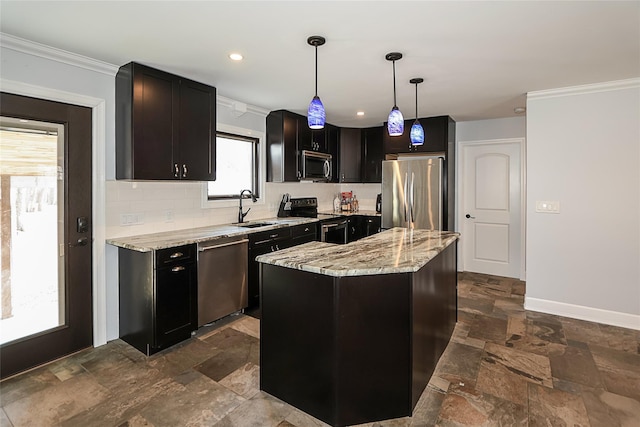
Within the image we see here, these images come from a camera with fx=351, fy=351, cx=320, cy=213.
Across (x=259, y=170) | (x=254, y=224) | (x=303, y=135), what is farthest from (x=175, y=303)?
(x=303, y=135)

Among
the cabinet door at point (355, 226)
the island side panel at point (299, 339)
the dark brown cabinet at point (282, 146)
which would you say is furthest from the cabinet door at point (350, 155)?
the island side panel at point (299, 339)

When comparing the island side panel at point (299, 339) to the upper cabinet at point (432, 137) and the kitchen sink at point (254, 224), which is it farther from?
the upper cabinet at point (432, 137)

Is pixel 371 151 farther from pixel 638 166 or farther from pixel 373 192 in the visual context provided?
pixel 638 166

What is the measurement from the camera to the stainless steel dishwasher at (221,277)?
3.12 meters

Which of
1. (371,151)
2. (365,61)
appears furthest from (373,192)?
(365,61)

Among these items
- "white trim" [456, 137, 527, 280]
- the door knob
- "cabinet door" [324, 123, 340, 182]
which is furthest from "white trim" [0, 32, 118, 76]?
"white trim" [456, 137, 527, 280]

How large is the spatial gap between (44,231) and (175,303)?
42.9 inches

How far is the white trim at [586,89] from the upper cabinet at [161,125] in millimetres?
3338

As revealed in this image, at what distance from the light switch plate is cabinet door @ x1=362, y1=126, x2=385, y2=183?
2.41m

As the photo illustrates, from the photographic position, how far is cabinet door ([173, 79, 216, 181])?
3.19 metres

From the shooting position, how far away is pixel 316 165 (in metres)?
5.15

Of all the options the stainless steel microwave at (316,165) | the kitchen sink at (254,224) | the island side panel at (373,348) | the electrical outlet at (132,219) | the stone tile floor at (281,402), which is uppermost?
the stainless steel microwave at (316,165)

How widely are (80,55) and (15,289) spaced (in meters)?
1.79

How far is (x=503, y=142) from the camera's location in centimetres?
505
